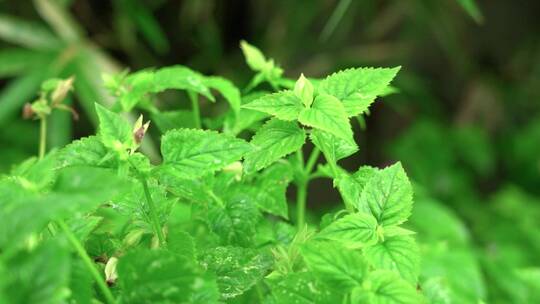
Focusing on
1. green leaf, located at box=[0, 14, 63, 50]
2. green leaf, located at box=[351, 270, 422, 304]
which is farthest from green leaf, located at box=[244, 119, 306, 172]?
green leaf, located at box=[0, 14, 63, 50]

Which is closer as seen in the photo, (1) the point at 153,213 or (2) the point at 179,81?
(1) the point at 153,213

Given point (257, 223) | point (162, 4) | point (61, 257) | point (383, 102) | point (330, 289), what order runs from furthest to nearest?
point (383, 102)
point (162, 4)
point (257, 223)
point (330, 289)
point (61, 257)

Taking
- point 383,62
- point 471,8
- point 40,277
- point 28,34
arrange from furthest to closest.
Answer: point 383,62 < point 28,34 < point 471,8 < point 40,277

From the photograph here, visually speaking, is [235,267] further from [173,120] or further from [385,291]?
[173,120]

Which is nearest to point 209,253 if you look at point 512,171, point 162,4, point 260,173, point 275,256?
point 275,256

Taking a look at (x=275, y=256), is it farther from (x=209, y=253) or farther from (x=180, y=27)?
(x=180, y=27)

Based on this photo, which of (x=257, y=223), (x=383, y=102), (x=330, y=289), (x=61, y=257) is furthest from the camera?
(x=383, y=102)

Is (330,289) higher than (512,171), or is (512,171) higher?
(330,289)

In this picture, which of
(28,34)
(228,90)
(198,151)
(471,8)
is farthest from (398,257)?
(28,34)

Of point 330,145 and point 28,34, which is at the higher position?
point 28,34
